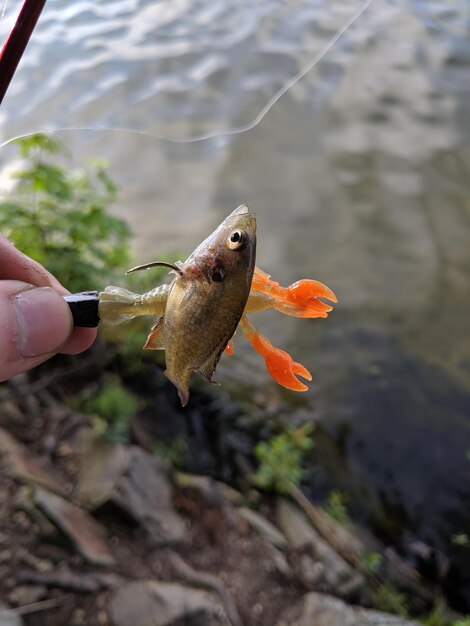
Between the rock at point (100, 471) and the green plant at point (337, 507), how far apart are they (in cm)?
159

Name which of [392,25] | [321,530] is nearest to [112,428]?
[321,530]

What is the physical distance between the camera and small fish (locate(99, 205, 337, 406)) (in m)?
1.01

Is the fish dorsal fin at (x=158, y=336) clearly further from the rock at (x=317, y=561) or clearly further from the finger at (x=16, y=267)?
the rock at (x=317, y=561)

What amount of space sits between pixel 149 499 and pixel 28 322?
7.98 ft

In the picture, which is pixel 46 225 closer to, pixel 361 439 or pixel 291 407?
pixel 291 407

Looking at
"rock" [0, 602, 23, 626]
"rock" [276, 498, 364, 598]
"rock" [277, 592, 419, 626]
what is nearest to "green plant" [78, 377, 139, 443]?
"rock" [0, 602, 23, 626]

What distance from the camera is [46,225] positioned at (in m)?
3.35

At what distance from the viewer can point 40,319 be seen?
1256 millimetres

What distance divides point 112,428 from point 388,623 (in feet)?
6.80

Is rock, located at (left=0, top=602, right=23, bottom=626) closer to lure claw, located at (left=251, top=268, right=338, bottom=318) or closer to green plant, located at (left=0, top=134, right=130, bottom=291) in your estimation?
green plant, located at (left=0, top=134, right=130, bottom=291)

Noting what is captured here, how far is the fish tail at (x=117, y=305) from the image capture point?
120 centimetres

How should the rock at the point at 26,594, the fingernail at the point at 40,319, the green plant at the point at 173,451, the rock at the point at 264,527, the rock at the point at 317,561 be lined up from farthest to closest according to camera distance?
the green plant at the point at 173,451 → the rock at the point at 264,527 → the rock at the point at 317,561 → the rock at the point at 26,594 → the fingernail at the point at 40,319

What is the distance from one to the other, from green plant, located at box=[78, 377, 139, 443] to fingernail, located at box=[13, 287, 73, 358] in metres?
2.41

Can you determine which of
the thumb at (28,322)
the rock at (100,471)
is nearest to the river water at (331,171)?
the rock at (100,471)
